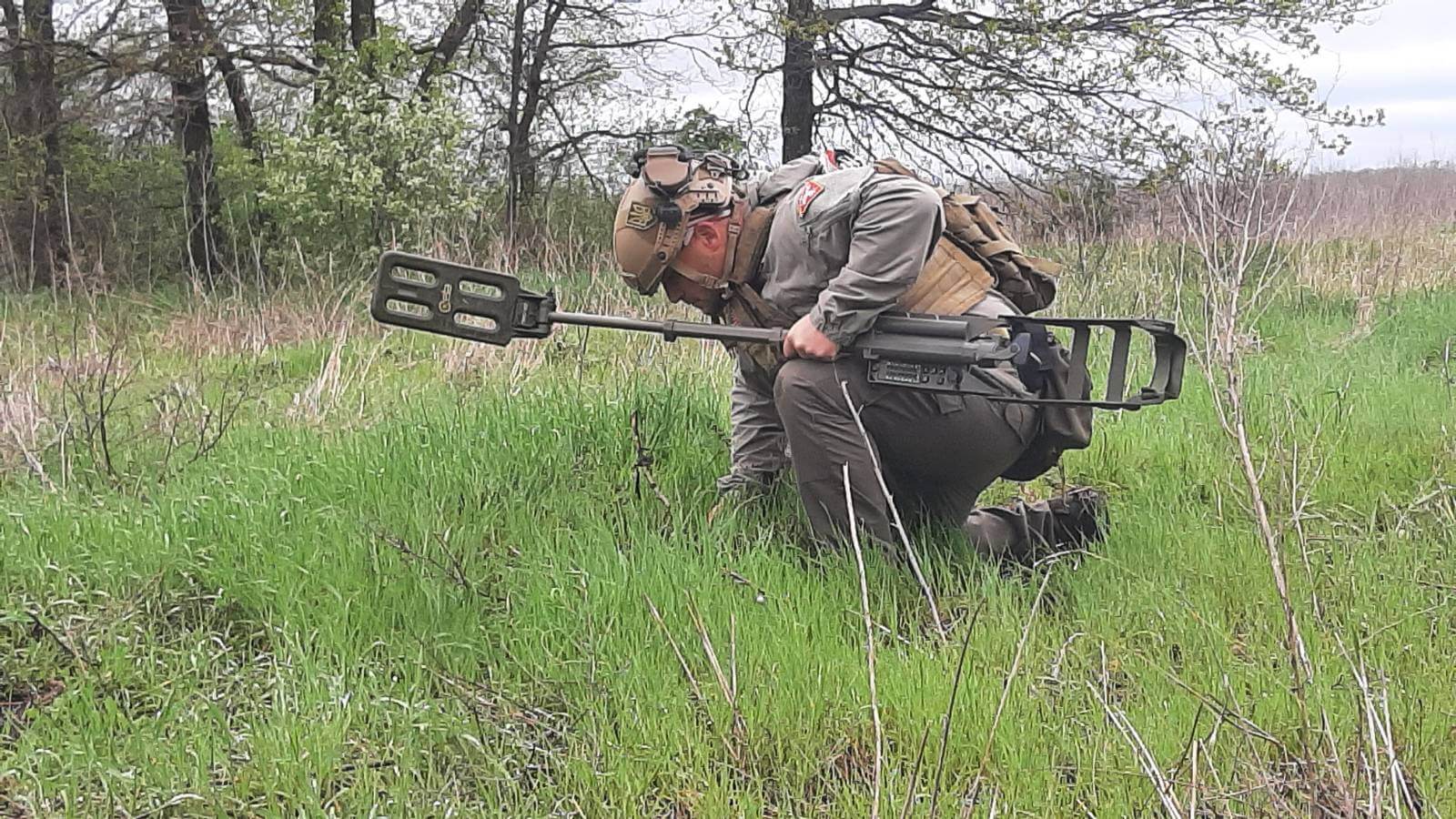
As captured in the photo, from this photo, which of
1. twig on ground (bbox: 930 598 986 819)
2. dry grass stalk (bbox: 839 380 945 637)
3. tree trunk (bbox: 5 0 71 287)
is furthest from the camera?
tree trunk (bbox: 5 0 71 287)

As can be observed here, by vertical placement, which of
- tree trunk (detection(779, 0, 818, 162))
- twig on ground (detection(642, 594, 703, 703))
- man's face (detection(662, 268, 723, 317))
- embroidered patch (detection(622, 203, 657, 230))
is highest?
tree trunk (detection(779, 0, 818, 162))

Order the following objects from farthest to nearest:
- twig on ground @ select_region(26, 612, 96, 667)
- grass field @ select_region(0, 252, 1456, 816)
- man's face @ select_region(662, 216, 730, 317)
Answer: man's face @ select_region(662, 216, 730, 317)
twig on ground @ select_region(26, 612, 96, 667)
grass field @ select_region(0, 252, 1456, 816)

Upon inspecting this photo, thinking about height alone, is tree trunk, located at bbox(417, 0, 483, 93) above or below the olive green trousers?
above

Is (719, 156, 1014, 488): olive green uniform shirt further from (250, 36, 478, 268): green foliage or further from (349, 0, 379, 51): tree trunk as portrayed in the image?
(349, 0, 379, 51): tree trunk

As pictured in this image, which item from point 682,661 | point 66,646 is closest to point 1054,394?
point 682,661

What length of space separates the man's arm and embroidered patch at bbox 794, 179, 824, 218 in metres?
0.19

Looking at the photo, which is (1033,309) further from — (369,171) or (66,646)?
(369,171)

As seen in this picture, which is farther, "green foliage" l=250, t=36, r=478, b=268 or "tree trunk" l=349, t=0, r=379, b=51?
"tree trunk" l=349, t=0, r=379, b=51

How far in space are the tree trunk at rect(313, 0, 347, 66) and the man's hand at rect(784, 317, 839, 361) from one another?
13216 mm

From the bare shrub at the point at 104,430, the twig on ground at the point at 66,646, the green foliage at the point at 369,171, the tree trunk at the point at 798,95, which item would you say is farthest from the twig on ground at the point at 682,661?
the tree trunk at the point at 798,95

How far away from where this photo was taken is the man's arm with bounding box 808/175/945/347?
304 centimetres

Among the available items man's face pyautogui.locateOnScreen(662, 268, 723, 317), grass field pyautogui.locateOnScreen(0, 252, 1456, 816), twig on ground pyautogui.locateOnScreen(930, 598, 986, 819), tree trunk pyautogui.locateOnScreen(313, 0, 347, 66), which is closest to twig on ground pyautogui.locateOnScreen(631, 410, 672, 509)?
grass field pyautogui.locateOnScreen(0, 252, 1456, 816)

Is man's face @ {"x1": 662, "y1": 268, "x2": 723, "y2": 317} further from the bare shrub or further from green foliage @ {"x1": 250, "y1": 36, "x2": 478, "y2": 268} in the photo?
green foliage @ {"x1": 250, "y1": 36, "x2": 478, "y2": 268}

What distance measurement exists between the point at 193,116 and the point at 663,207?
49.7ft
